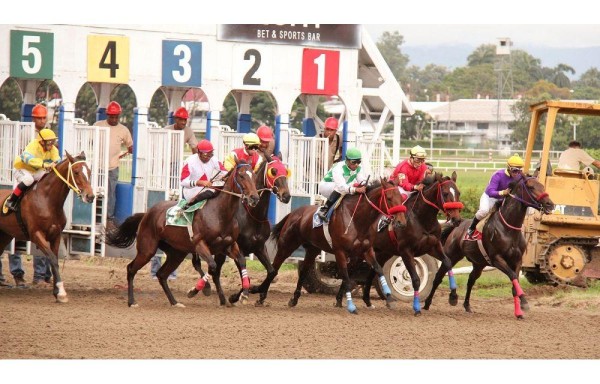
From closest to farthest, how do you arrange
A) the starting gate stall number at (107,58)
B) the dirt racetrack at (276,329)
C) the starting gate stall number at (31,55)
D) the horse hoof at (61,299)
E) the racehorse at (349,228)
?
1. the dirt racetrack at (276,329)
2. the racehorse at (349,228)
3. the horse hoof at (61,299)
4. the starting gate stall number at (31,55)
5. the starting gate stall number at (107,58)

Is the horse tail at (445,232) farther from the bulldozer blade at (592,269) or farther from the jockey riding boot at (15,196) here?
the jockey riding boot at (15,196)

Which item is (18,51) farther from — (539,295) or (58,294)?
(539,295)

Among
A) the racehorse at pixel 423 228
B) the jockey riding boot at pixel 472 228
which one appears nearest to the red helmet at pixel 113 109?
the racehorse at pixel 423 228

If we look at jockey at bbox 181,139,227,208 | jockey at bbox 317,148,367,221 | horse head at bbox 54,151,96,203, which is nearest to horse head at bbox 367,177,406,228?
jockey at bbox 317,148,367,221

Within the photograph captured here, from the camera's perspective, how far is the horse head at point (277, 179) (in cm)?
1334

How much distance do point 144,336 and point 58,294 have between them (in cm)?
292

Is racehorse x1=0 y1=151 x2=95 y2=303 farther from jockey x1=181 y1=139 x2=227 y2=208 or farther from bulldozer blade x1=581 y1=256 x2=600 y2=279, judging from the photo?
bulldozer blade x1=581 y1=256 x2=600 y2=279

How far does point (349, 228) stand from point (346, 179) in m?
0.57

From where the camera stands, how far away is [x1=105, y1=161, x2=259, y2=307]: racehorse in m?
13.4

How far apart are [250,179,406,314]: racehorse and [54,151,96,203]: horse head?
2.34m

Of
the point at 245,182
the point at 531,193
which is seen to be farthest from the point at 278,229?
the point at 531,193

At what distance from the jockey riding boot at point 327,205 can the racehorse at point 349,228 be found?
9cm

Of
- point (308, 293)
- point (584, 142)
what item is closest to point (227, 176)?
point (308, 293)

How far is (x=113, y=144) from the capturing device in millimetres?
15633
